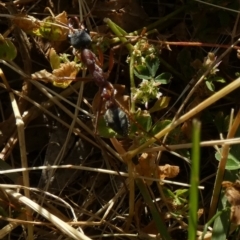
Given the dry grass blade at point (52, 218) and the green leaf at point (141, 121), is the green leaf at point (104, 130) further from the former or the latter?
the dry grass blade at point (52, 218)

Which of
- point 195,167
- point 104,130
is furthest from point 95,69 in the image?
point 195,167

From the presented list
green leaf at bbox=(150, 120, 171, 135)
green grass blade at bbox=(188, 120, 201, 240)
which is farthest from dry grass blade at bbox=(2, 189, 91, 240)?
green grass blade at bbox=(188, 120, 201, 240)

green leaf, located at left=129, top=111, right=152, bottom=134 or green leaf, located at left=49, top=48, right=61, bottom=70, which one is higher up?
green leaf, located at left=49, top=48, right=61, bottom=70

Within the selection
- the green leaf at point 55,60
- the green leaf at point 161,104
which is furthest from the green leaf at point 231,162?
the green leaf at point 55,60

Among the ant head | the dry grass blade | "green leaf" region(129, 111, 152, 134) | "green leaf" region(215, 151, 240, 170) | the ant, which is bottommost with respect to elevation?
the dry grass blade

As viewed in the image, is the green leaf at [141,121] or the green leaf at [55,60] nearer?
the green leaf at [141,121]

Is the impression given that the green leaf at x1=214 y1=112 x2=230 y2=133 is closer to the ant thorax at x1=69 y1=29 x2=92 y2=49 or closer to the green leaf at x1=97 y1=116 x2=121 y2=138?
the green leaf at x1=97 y1=116 x2=121 y2=138

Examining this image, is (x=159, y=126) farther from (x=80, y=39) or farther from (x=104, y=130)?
(x=80, y=39)

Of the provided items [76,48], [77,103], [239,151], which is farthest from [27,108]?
[239,151]
